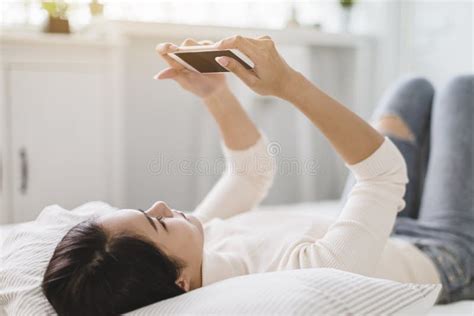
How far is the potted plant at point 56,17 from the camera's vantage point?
2.13 meters

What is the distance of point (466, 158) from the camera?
1.43 m

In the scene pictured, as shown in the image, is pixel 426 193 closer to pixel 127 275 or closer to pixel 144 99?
pixel 127 275

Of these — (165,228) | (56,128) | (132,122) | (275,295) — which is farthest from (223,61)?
(132,122)

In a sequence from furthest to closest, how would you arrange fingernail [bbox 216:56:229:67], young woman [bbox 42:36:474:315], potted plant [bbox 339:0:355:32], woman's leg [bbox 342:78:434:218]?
potted plant [bbox 339:0:355:32] < woman's leg [bbox 342:78:434:218] < fingernail [bbox 216:56:229:67] < young woman [bbox 42:36:474:315]

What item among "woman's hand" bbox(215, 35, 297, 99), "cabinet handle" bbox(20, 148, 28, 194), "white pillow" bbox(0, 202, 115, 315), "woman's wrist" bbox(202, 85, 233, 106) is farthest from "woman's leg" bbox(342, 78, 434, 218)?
"cabinet handle" bbox(20, 148, 28, 194)

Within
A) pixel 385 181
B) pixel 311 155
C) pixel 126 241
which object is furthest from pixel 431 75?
pixel 126 241

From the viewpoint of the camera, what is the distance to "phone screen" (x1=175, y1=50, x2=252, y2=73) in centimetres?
87

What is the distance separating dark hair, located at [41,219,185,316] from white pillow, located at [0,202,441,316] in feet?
0.09

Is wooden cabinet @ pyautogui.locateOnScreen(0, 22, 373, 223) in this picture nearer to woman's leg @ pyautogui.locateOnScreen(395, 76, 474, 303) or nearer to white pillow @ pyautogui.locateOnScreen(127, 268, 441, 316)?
woman's leg @ pyautogui.locateOnScreen(395, 76, 474, 303)

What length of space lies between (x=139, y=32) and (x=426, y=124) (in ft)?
3.56

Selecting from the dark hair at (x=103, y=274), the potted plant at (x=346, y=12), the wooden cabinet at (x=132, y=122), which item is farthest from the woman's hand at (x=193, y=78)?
the potted plant at (x=346, y=12)

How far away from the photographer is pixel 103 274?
729mm

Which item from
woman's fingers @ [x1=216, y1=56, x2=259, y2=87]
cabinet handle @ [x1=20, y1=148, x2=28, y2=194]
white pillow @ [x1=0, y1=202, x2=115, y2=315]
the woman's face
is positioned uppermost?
woman's fingers @ [x1=216, y1=56, x2=259, y2=87]

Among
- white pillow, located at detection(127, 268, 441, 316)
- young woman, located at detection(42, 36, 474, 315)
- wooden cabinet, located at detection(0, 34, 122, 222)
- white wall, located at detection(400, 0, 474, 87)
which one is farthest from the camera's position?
white wall, located at detection(400, 0, 474, 87)
